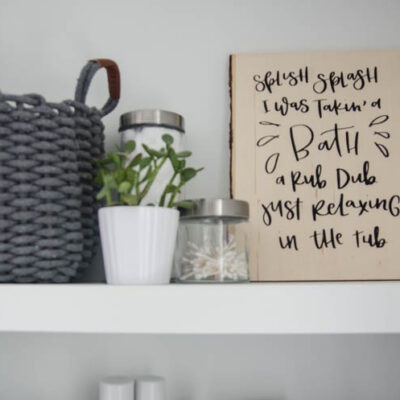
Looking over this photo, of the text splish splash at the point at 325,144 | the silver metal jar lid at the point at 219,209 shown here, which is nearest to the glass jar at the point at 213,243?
the silver metal jar lid at the point at 219,209

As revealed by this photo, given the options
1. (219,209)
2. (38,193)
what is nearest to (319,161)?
(219,209)

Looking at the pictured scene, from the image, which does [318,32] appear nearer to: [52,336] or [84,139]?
[84,139]

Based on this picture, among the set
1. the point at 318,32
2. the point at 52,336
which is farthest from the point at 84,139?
the point at 318,32

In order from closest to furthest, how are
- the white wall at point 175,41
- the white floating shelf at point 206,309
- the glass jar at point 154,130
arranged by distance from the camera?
the white floating shelf at point 206,309
the glass jar at point 154,130
the white wall at point 175,41

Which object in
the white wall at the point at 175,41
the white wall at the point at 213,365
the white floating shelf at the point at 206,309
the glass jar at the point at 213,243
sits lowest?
the white wall at the point at 213,365

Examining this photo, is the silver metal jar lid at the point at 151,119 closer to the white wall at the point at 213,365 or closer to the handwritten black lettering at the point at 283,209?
the handwritten black lettering at the point at 283,209

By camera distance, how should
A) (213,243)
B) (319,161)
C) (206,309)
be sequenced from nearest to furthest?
(206,309)
(213,243)
(319,161)

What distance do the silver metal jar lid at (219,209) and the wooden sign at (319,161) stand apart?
0.35ft

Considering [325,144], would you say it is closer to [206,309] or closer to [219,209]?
[219,209]

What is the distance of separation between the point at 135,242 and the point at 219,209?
4.8 inches

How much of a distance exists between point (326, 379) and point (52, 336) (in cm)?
44

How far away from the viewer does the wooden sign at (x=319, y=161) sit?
706 millimetres

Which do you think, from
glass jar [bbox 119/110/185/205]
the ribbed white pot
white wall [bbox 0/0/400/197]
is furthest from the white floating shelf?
white wall [bbox 0/0/400/197]

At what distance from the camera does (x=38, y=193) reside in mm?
557
